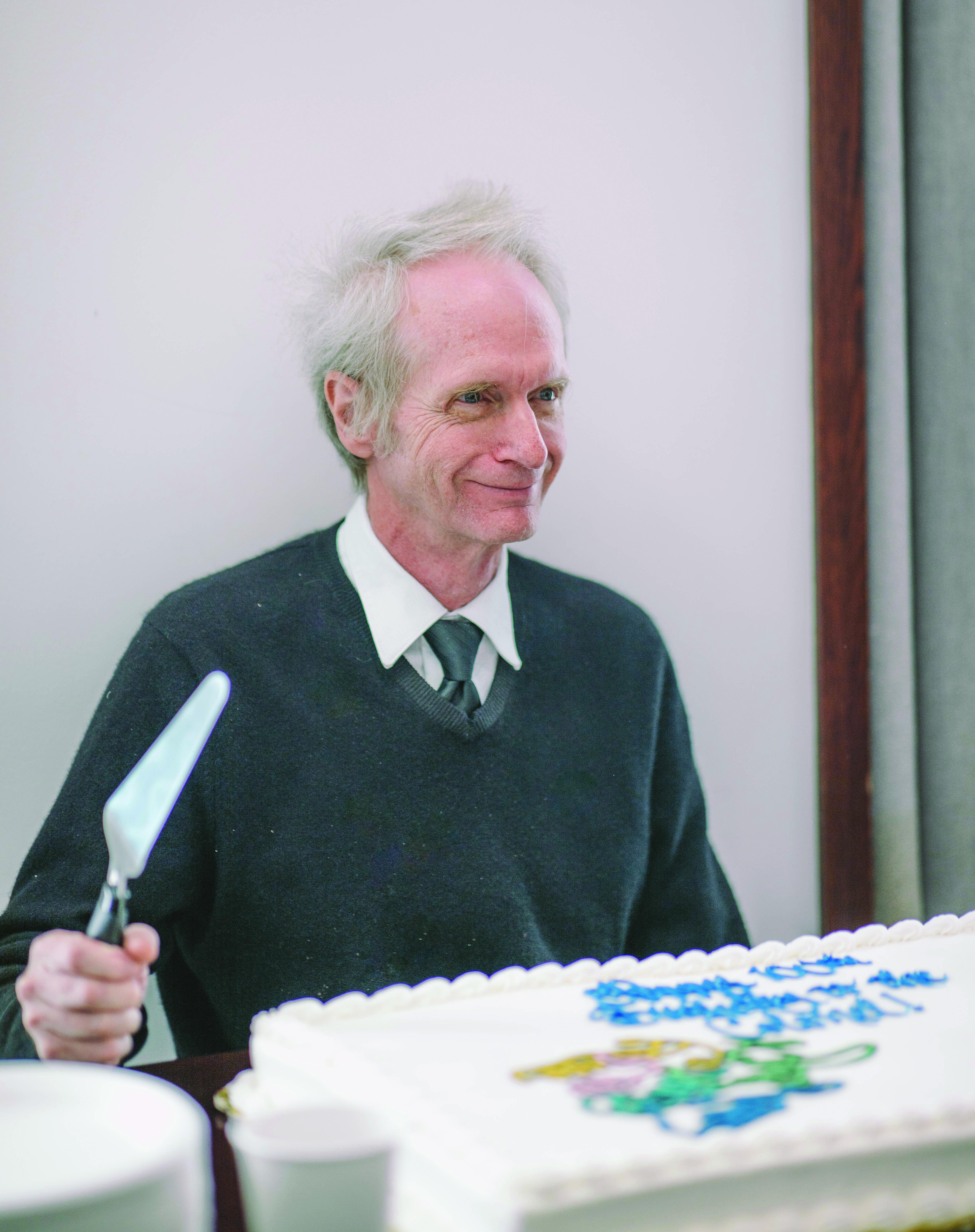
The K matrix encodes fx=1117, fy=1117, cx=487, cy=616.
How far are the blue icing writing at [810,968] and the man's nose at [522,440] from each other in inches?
25.4

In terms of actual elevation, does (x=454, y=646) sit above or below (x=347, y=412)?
below

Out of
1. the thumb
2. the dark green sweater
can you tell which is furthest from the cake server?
the dark green sweater

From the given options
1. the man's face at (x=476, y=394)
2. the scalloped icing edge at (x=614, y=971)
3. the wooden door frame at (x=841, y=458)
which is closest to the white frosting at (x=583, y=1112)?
the scalloped icing edge at (x=614, y=971)

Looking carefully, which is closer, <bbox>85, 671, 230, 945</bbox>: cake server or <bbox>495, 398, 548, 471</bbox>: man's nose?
<bbox>85, 671, 230, 945</bbox>: cake server

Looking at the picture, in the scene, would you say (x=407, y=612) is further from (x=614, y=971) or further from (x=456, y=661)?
(x=614, y=971)

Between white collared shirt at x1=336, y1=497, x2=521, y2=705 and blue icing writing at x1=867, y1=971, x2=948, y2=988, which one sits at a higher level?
white collared shirt at x1=336, y1=497, x2=521, y2=705

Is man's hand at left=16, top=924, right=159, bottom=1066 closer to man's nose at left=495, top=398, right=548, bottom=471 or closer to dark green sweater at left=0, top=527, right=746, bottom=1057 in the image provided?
dark green sweater at left=0, top=527, right=746, bottom=1057

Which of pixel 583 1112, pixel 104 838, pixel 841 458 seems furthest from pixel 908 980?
pixel 841 458

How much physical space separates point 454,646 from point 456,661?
2 cm

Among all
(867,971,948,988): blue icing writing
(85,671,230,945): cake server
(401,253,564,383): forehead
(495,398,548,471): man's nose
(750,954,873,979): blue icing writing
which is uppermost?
(401,253,564,383): forehead

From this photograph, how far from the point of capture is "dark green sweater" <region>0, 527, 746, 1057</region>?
3.99 ft

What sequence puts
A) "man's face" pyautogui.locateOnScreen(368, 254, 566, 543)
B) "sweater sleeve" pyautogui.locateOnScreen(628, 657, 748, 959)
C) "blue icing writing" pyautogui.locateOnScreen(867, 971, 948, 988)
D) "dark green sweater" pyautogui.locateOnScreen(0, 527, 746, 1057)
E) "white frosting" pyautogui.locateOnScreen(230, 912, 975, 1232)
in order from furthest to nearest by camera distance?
"sweater sleeve" pyautogui.locateOnScreen(628, 657, 748, 959), "man's face" pyautogui.locateOnScreen(368, 254, 566, 543), "dark green sweater" pyautogui.locateOnScreen(0, 527, 746, 1057), "blue icing writing" pyautogui.locateOnScreen(867, 971, 948, 988), "white frosting" pyautogui.locateOnScreen(230, 912, 975, 1232)

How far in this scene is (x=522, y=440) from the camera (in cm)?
133

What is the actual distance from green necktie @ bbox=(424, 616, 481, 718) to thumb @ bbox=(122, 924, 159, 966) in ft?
2.12
